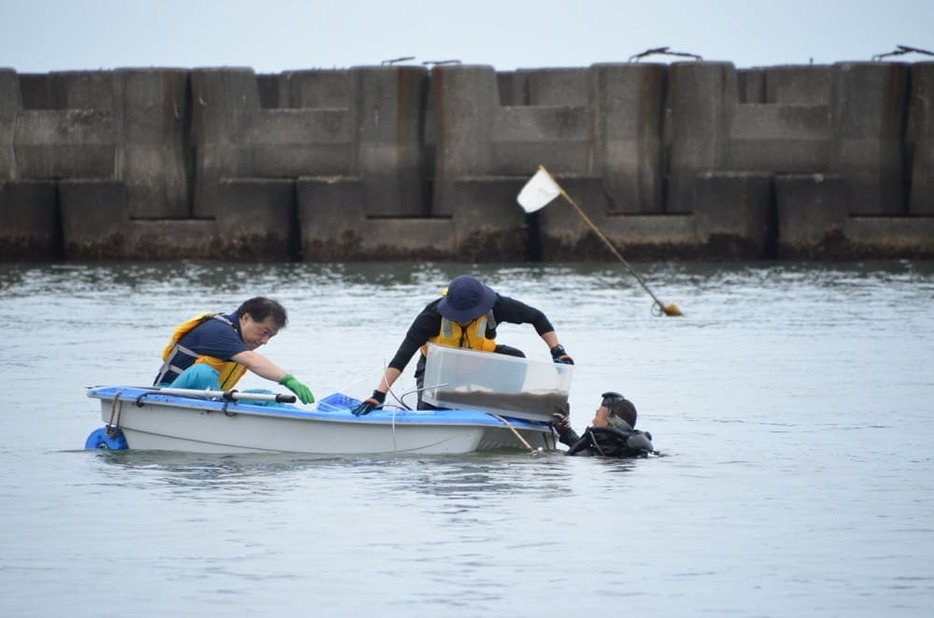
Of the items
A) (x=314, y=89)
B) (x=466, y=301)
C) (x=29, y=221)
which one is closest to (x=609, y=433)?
(x=466, y=301)

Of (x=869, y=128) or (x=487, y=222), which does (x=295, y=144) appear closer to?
(x=487, y=222)

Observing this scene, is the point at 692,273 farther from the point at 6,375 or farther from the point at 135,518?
the point at 135,518

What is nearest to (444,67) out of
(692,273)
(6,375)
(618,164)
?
(618,164)

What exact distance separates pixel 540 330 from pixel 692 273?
59.1 ft

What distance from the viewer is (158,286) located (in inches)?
1176

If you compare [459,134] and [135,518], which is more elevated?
[459,134]

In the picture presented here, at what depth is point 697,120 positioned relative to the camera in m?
32.5

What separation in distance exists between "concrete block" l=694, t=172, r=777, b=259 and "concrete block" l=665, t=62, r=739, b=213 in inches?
20.5

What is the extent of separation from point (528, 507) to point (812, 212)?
20.9 meters

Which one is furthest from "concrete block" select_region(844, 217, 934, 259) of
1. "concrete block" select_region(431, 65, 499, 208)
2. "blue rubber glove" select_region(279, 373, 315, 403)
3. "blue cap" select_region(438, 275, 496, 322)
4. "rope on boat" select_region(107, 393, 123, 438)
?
"blue rubber glove" select_region(279, 373, 315, 403)

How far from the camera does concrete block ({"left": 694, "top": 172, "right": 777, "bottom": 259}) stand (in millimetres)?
31906

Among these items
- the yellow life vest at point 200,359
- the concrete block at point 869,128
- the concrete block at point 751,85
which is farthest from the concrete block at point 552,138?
the yellow life vest at point 200,359

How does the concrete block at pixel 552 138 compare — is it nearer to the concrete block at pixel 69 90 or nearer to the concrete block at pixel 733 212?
the concrete block at pixel 733 212

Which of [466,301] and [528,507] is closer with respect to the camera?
[528,507]
